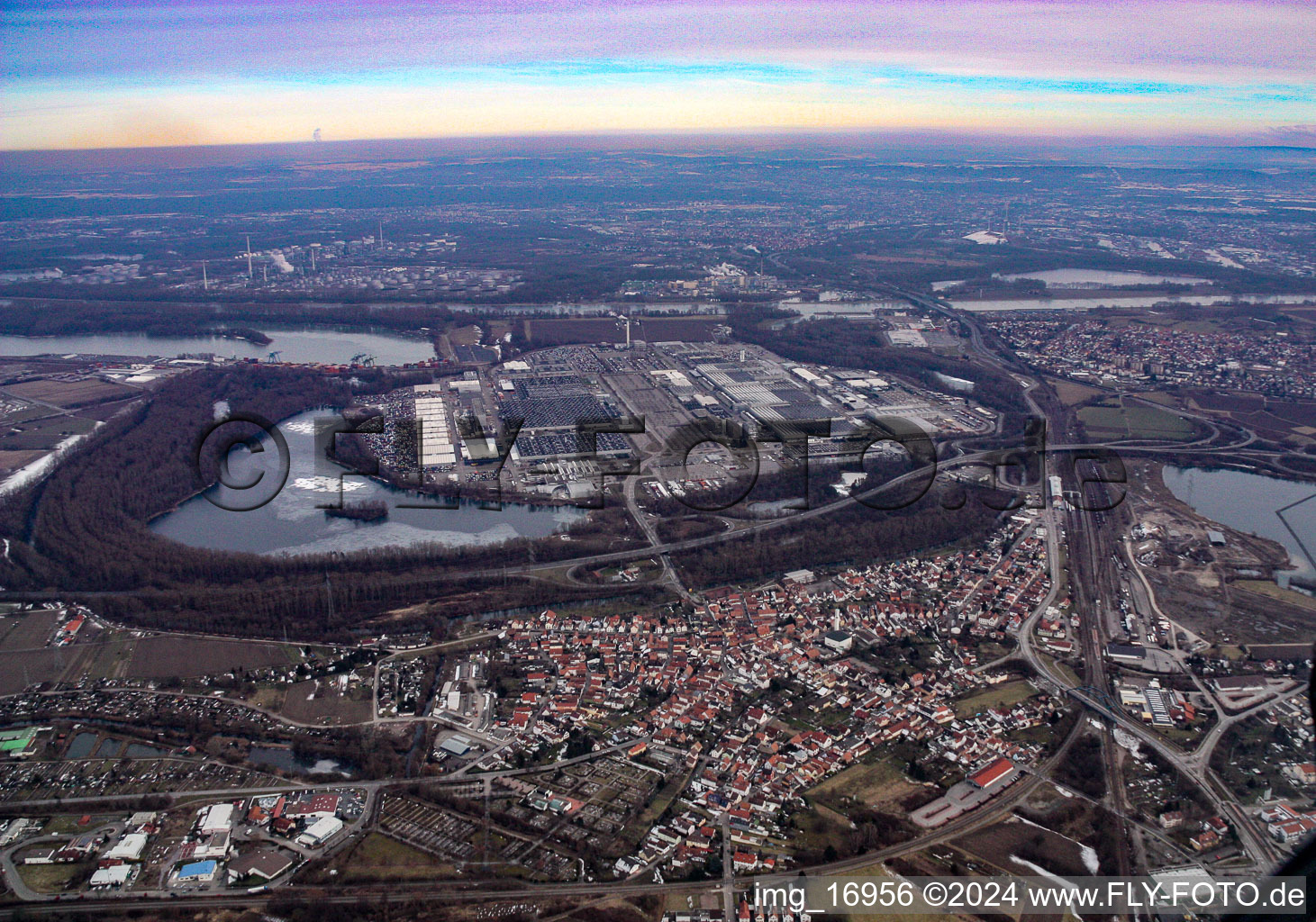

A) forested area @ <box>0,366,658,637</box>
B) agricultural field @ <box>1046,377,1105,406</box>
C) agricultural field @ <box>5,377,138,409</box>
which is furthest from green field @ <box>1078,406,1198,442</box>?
agricultural field @ <box>5,377,138,409</box>

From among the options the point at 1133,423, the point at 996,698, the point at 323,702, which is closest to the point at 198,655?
the point at 323,702

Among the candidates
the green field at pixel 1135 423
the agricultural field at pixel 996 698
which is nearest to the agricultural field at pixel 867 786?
the agricultural field at pixel 996 698

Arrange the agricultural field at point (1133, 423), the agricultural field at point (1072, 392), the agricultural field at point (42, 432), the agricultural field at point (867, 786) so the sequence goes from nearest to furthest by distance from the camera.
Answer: the agricultural field at point (867, 786) → the agricultural field at point (42, 432) → the agricultural field at point (1133, 423) → the agricultural field at point (1072, 392)

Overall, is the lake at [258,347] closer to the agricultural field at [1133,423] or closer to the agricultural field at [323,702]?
the agricultural field at [323,702]

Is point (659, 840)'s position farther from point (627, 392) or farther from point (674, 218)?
point (674, 218)

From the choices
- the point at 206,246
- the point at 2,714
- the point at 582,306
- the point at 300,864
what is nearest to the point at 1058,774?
the point at 300,864
